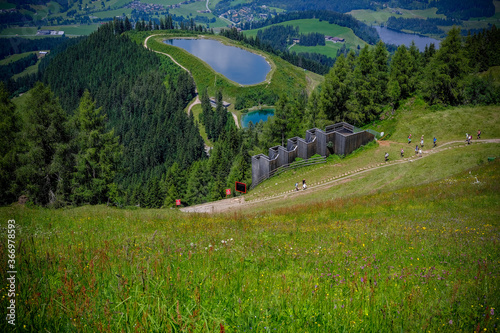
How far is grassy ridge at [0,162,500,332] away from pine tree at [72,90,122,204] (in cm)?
2971

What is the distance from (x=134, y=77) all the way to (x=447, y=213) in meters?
202

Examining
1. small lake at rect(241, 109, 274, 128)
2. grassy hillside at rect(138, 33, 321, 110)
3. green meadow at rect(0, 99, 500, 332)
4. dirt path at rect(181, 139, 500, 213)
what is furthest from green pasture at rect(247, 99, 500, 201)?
grassy hillside at rect(138, 33, 321, 110)

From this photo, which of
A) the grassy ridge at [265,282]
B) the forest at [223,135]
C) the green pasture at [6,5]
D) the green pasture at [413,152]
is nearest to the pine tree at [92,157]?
the forest at [223,135]

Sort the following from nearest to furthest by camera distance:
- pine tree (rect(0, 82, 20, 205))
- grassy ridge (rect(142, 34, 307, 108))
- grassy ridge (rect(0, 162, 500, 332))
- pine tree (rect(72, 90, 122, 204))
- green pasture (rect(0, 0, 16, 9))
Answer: grassy ridge (rect(0, 162, 500, 332)) → pine tree (rect(0, 82, 20, 205)) → pine tree (rect(72, 90, 122, 204)) → grassy ridge (rect(142, 34, 307, 108)) → green pasture (rect(0, 0, 16, 9))

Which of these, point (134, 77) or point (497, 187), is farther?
point (134, 77)

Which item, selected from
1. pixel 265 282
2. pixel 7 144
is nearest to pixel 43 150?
pixel 7 144

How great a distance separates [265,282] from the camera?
797cm

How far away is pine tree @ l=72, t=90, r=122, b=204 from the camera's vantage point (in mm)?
40750

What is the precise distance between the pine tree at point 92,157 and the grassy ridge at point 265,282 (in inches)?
1170

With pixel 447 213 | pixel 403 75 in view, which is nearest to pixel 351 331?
pixel 447 213

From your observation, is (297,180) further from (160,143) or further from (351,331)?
(160,143)

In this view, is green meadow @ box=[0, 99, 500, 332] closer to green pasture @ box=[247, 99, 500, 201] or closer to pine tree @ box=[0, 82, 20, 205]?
green pasture @ box=[247, 99, 500, 201]

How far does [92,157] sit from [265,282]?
39.6 meters

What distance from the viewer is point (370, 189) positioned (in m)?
34.5
